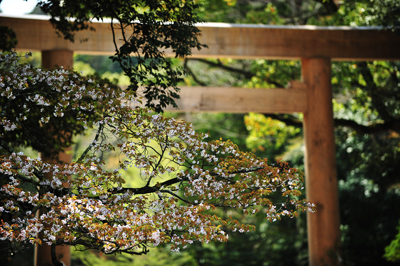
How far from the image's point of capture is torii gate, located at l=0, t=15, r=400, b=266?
3617 mm

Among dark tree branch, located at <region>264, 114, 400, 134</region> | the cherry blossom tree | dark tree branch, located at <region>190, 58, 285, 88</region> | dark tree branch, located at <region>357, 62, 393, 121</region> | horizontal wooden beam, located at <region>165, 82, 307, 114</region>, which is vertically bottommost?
the cherry blossom tree

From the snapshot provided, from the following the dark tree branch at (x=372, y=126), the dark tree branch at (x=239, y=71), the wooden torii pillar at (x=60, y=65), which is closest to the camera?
the wooden torii pillar at (x=60, y=65)

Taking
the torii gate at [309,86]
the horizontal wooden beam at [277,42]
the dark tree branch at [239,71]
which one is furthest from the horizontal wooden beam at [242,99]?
the dark tree branch at [239,71]

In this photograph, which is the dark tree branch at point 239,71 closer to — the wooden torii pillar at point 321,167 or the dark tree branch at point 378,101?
the dark tree branch at point 378,101

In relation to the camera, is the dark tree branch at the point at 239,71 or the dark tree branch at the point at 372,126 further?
the dark tree branch at the point at 239,71

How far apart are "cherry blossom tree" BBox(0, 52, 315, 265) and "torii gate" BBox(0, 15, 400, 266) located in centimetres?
144

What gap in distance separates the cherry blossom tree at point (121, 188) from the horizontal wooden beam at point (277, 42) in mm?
1141


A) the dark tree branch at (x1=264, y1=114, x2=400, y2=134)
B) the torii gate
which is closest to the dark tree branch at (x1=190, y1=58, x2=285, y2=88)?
the dark tree branch at (x1=264, y1=114, x2=400, y2=134)

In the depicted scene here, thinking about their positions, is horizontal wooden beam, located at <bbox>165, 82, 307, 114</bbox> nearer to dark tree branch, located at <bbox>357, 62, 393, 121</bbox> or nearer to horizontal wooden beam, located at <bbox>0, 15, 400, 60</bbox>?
horizontal wooden beam, located at <bbox>0, 15, 400, 60</bbox>

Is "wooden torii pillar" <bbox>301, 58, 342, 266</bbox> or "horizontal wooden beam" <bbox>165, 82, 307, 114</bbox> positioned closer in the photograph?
"wooden torii pillar" <bbox>301, 58, 342, 266</bbox>

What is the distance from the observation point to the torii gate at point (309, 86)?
3617mm

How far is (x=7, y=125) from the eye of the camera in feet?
7.02

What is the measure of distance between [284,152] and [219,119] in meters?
1.71

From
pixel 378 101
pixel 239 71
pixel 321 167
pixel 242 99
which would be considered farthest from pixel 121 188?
pixel 239 71
